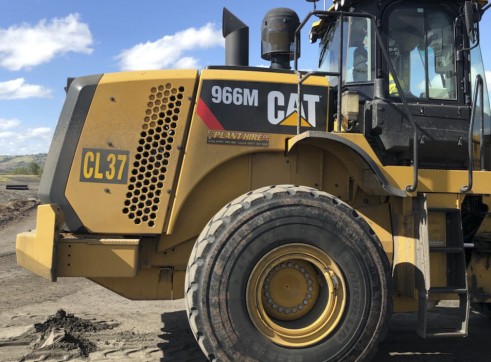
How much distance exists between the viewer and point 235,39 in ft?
15.6

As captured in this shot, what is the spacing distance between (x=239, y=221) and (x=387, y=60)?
5.88 ft

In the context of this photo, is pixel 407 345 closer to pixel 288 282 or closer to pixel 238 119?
pixel 288 282

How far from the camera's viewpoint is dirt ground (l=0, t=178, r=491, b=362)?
4250 millimetres

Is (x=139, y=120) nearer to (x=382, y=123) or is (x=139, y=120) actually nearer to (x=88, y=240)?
(x=88, y=240)

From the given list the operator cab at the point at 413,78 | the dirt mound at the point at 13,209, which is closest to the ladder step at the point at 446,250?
the operator cab at the point at 413,78

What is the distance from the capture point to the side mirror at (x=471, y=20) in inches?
150

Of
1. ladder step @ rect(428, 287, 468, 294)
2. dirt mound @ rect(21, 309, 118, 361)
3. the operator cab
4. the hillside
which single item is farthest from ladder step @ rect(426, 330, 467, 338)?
the hillside

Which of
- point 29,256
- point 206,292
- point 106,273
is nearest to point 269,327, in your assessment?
point 206,292

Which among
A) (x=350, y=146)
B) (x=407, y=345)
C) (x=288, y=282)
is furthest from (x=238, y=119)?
(x=407, y=345)

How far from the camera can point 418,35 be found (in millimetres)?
4211

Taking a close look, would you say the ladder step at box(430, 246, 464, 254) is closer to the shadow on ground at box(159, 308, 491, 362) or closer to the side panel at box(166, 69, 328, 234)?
the shadow on ground at box(159, 308, 491, 362)

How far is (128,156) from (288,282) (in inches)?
63.1

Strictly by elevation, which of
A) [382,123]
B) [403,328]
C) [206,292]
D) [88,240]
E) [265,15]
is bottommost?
[403,328]

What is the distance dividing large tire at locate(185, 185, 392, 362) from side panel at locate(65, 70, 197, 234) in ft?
2.25
